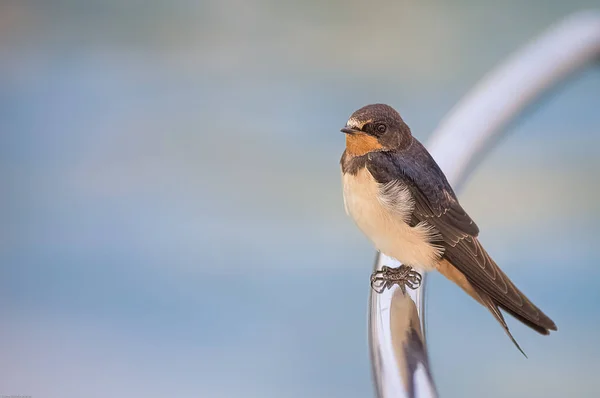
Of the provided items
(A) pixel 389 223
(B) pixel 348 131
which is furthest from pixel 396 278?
(B) pixel 348 131

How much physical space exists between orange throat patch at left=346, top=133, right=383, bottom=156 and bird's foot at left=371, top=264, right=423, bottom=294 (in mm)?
139

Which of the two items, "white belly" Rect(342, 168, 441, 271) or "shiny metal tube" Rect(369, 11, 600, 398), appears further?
"white belly" Rect(342, 168, 441, 271)

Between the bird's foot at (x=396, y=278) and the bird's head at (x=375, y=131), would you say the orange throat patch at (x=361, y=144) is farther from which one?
the bird's foot at (x=396, y=278)

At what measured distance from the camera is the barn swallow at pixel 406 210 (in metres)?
0.82

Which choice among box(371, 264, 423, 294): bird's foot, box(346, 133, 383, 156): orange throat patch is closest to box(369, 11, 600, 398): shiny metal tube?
box(371, 264, 423, 294): bird's foot

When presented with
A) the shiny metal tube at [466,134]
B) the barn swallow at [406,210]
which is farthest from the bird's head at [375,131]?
the shiny metal tube at [466,134]

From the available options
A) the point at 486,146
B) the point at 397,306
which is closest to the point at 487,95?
the point at 486,146

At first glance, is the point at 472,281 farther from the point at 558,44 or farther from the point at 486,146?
the point at 558,44

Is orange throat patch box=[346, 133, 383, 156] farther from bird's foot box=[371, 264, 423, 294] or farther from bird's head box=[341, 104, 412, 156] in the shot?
bird's foot box=[371, 264, 423, 294]

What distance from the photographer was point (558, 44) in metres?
1.09

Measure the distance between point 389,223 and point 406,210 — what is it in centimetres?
3

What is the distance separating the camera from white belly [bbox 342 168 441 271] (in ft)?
2.81

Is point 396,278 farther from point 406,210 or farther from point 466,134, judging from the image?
point 466,134

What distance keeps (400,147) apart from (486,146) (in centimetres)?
19
